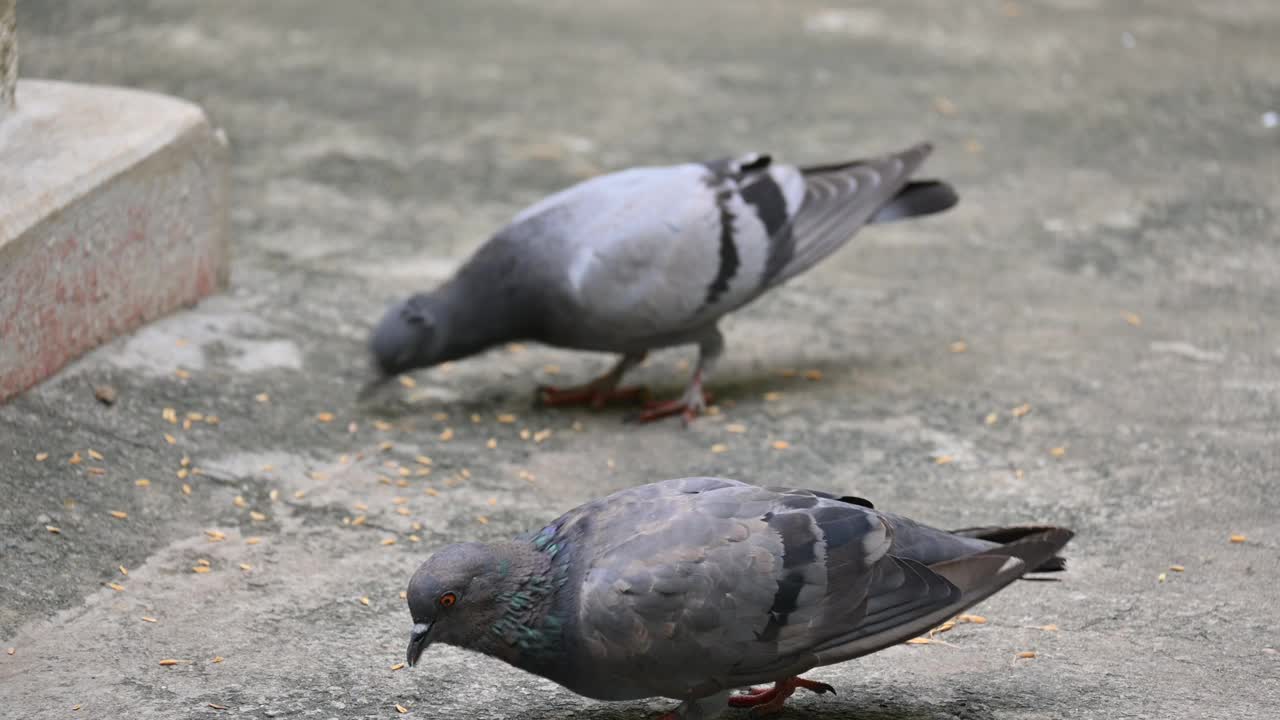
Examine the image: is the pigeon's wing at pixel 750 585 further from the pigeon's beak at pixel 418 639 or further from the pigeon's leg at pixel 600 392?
the pigeon's leg at pixel 600 392

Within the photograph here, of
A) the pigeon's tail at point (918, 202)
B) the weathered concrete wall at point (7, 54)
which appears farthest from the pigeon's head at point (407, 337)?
the pigeon's tail at point (918, 202)

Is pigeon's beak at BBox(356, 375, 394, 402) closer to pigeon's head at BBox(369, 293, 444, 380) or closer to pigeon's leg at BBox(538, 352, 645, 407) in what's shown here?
pigeon's head at BBox(369, 293, 444, 380)

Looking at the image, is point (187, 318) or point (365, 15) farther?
point (365, 15)

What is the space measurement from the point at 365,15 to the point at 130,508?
592cm

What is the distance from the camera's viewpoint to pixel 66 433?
472cm

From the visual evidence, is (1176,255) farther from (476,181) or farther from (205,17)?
(205,17)

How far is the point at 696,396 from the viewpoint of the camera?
18.3 ft

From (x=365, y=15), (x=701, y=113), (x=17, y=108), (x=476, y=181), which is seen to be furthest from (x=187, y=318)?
(x=365, y=15)

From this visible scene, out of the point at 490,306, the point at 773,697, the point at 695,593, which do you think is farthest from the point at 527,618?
the point at 490,306

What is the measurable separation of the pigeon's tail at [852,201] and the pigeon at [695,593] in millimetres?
2431

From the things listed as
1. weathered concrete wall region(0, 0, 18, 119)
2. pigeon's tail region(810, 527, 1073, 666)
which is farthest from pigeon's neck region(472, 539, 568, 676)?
weathered concrete wall region(0, 0, 18, 119)

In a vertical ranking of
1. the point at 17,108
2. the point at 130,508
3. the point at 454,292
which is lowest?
the point at 130,508

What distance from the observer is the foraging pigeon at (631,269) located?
5.31 metres

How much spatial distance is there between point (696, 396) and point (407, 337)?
3.69 feet
